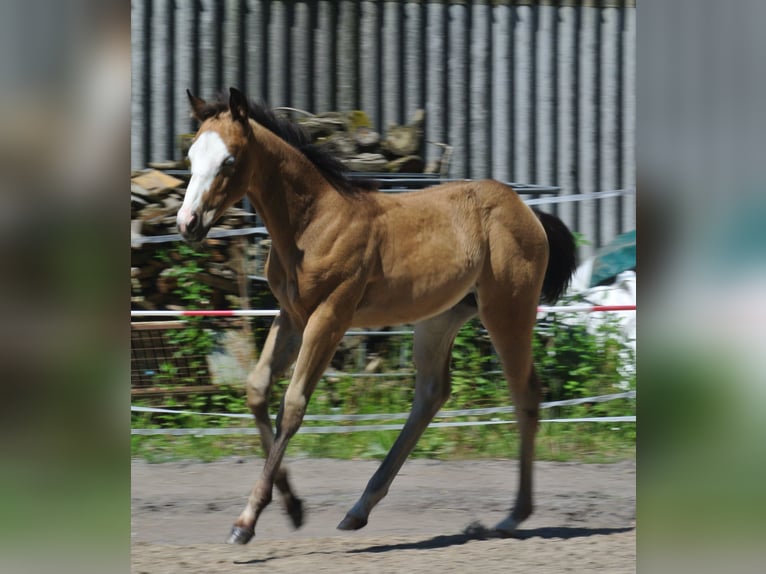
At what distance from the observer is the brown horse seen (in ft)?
13.9

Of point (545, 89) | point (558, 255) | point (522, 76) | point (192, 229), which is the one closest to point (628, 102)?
point (545, 89)

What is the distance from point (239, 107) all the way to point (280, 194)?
0.43 meters

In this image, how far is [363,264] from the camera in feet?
14.5

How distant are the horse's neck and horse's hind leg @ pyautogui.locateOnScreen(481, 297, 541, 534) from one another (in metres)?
1.03

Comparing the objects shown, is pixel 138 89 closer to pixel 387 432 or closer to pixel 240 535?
pixel 387 432

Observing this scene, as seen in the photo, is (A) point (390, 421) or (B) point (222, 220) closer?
(A) point (390, 421)

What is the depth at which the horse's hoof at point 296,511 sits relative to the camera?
451cm

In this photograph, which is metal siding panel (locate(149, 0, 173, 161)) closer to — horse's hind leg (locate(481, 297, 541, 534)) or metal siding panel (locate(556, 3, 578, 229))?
horse's hind leg (locate(481, 297, 541, 534))

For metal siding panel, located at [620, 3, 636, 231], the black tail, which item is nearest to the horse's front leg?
the black tail

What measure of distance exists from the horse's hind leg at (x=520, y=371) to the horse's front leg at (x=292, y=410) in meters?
0.93

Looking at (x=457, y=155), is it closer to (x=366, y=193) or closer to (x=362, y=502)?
(x=366, y=193)

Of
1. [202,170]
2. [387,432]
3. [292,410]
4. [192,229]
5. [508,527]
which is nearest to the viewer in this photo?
[192,229]

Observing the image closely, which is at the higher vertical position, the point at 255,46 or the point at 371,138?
the point at 255,46
